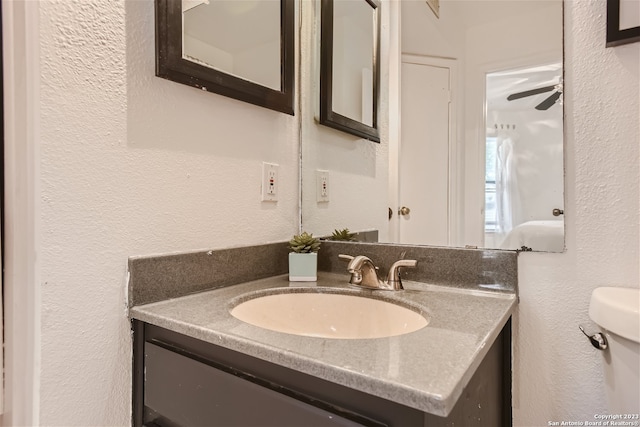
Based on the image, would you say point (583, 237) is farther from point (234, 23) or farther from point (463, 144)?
point (234, 23)

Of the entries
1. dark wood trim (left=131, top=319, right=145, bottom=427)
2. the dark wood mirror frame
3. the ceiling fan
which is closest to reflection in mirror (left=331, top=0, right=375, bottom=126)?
the dark wood mirror frame

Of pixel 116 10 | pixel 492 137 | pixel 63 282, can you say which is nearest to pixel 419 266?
pixel 492 137

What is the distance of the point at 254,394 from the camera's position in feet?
1.90

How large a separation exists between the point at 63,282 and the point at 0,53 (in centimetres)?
41

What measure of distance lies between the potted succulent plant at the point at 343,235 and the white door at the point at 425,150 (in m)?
0.17

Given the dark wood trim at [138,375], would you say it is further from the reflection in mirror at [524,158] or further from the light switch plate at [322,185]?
the reflection in mirror at [524,158]

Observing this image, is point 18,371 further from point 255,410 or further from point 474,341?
point 474,341

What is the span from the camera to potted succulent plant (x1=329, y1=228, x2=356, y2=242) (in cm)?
117

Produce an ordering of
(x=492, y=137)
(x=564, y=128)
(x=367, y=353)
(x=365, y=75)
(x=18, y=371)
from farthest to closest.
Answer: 1. (x=365, y=75)
2. (x=492, y=137)
3. (x=564, y=128)
4. (x=18, y=371)
5. (x=367, y=353)

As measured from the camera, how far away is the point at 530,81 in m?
0.89

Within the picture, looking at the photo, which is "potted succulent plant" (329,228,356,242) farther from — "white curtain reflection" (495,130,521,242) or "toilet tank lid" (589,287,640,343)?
"toilet tank lid" (589,287,640,343)

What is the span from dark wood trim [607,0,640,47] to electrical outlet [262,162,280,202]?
83 centimetres

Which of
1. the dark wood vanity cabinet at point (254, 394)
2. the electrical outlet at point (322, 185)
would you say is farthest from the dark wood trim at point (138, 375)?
the electrical outlet at point (322, 185)

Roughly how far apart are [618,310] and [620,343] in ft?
0.22
